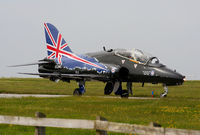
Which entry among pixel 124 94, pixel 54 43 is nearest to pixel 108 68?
pixel 124 94

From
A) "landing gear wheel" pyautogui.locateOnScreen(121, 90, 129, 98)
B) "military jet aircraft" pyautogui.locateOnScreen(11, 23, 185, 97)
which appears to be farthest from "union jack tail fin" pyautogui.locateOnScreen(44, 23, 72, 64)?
"landing gear wheel" pyautogui.locateOnScreen(121, 90, 129, 98)

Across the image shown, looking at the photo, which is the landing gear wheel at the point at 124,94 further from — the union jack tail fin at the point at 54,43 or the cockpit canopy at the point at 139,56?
the union jack tail fin at the point at 54,43

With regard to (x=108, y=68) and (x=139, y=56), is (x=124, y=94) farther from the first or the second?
(x=139, y=56)

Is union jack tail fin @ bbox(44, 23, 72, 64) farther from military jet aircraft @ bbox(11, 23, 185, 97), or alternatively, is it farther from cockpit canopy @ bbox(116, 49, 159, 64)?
cockpit canopy @ bbox(116, 49, 159, 64)

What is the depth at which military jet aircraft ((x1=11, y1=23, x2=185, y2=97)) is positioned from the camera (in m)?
29.3

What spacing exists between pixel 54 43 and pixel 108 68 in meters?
10.2

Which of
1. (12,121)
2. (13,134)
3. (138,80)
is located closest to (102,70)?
(138,80)

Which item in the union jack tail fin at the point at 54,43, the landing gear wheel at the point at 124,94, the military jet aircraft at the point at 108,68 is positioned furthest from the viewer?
the union jack tail fin at the point at 54,43

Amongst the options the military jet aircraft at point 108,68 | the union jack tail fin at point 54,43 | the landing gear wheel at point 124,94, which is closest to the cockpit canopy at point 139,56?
the military jet aircraft at point 108,68

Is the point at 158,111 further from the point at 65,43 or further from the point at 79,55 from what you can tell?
the point at 65,43

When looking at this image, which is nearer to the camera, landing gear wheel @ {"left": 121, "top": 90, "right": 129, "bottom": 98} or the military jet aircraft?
the military jet aircraft

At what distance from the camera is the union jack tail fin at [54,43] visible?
3897cm

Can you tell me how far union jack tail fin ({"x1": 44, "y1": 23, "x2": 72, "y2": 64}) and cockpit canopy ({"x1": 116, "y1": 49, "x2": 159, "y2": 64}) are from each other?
379 inches

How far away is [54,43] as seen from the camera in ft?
130
